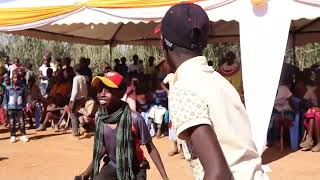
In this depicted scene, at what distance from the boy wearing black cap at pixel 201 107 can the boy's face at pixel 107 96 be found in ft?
6.35

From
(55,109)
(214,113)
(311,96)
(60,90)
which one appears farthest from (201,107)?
(60,90)

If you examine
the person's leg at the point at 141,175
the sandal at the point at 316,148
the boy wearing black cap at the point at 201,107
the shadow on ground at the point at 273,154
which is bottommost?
the shadow on ground at the point at 273,154

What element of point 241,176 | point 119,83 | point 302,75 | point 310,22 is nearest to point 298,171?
point 302,75

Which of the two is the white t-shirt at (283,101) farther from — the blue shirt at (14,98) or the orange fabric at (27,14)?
the blue shirt at (14,98)

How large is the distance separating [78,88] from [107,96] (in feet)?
22.4

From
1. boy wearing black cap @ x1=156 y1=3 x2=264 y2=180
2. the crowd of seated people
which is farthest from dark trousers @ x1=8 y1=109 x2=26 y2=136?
boy wearing black cap @ x1=156 y1=3 x2=264 y2=180

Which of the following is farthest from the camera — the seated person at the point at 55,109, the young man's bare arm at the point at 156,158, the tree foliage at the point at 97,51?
the tree foliage at the point at 97,51

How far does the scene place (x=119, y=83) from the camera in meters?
3.62

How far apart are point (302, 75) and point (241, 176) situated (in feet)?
25.4

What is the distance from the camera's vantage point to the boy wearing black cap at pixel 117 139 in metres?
3.44

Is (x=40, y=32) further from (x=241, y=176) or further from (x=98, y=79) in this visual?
(x=241, y=176)

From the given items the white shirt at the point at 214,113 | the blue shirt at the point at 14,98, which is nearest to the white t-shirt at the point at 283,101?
the blue shirt at the point at 14,98

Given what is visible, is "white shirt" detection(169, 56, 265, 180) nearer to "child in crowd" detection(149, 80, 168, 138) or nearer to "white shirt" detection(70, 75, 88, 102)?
"child in crowd" detection(149, 80, 168, 138)

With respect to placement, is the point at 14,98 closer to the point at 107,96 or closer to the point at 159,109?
the point at 159,109
